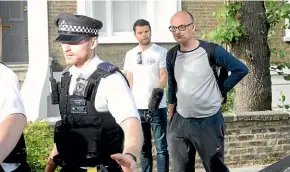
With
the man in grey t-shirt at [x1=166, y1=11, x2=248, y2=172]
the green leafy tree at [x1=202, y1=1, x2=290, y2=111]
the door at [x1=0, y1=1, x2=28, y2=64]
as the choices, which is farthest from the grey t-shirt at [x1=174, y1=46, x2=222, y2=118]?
the door at [x1=0, y1=1, x2=28, y2=64]

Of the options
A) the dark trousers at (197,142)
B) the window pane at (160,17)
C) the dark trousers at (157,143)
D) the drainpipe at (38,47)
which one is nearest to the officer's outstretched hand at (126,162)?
the dark trousers at (197,142)

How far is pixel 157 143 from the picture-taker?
6168 millimetres

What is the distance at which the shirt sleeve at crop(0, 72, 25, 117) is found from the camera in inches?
98.8

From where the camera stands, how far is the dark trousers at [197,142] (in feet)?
15.5

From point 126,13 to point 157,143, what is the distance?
5262 millimetres

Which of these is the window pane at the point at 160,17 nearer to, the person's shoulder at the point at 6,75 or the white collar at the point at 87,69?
the white collar at the point at 87,69

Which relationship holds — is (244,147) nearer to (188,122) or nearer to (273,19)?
(273,19)

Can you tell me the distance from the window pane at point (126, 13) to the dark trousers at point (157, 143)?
16.2ft

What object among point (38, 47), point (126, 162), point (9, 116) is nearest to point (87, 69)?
point (9, 116)

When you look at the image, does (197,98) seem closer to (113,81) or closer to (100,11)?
(113,81)

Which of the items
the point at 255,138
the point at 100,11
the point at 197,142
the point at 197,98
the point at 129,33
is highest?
the point at 100,11

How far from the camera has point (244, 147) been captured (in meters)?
7.20

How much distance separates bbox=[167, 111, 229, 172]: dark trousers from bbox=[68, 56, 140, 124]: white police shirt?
1.92 meters

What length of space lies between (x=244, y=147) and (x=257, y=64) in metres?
1.23
